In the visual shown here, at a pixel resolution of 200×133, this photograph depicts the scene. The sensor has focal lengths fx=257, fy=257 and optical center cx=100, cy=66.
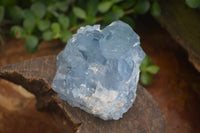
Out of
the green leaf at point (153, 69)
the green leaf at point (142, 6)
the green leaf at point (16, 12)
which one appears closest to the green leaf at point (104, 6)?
the green leaf at point (142, 6)

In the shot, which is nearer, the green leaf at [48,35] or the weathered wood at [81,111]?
the weathered wood at [81,111]

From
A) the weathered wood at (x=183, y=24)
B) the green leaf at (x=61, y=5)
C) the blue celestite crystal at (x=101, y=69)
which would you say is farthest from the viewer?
the green leaf at (x=61, y=5)

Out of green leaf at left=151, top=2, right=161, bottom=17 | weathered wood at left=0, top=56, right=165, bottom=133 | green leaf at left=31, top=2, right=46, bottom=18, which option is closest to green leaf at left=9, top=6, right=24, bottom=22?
green leaf at left=31, top=2, right=46, bottom=18

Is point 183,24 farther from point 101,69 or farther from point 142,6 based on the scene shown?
point 101,69

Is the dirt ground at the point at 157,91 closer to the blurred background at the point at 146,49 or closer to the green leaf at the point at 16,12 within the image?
the blurred background at the point at 146,49

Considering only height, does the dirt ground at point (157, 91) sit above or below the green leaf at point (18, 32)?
below

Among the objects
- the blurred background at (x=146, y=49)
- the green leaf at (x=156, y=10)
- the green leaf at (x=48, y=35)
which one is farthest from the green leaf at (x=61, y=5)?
the green leaf at (x=156, y=10)

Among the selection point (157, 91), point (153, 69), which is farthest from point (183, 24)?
point (157, 91)

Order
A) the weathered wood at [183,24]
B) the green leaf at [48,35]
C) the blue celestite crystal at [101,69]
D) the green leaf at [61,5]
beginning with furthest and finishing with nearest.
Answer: the green leaf at [61,5] < the green leaf at [48,35] < the weathered wood at [183,24] < the blue celestite crystal at [101,69]

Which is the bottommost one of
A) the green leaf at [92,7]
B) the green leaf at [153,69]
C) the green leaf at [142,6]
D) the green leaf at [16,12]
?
the green leaf at [153,69]

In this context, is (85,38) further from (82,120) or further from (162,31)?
(162,31)

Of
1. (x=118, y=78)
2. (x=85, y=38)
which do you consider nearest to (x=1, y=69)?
(x=85, y=38)
